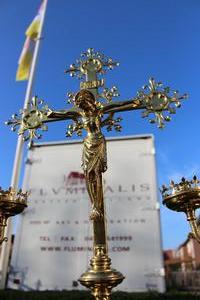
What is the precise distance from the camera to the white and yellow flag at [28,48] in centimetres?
1001

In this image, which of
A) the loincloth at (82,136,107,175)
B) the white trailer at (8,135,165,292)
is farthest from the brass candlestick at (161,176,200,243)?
the white trailer at (8,135,165,292)

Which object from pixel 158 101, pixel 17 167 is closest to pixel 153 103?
pixel 158 101

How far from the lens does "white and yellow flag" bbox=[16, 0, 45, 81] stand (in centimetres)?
1001

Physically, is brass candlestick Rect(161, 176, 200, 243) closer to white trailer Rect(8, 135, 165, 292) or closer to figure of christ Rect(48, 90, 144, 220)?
figure of christ Rect(48, 90, 144, 220)

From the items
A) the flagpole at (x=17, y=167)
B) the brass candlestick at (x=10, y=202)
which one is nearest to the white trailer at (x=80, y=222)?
the flagpole at (x=17, y=167)

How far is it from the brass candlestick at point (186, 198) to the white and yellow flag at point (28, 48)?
8.64 m

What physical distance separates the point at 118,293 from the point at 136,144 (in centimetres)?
262

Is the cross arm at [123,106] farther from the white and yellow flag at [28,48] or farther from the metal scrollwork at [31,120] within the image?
the white and yellow flag at [28,48]

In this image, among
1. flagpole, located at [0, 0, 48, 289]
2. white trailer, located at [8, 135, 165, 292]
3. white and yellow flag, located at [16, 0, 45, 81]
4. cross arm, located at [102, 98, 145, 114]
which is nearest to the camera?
cross arm, located at [102, 98, 145, 114]

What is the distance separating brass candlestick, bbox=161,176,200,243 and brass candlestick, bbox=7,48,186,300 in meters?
0.49

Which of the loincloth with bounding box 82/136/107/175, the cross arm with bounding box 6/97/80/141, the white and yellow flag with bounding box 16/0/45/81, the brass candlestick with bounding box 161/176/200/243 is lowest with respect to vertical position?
the brass candlestick with bounding box 161/176/200/243

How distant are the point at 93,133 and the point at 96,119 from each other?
14cm

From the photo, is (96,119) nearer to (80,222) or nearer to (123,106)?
(123,106)

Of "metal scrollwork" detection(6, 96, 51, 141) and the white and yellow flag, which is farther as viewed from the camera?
the white and yellow flag
